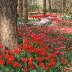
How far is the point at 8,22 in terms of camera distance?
7.84m

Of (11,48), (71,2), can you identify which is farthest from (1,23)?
(71,2)

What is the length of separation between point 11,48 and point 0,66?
55.7 inches

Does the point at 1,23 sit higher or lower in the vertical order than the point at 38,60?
higher

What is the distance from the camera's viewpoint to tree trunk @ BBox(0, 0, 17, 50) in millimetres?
7824

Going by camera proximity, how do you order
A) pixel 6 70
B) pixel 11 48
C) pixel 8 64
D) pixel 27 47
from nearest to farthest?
1. pixel 6 70
2. pixel 8 64
3. pixel 27 47
4. pixel 11 48

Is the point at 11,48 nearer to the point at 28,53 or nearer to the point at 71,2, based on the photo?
the point at 28,53

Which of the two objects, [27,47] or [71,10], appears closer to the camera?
[27,47]

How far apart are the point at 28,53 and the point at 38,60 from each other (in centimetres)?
42

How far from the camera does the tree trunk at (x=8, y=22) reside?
782 cm

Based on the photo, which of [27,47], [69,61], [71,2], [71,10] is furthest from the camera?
[71,2]

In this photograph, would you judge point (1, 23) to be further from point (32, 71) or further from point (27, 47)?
point (32, 71)

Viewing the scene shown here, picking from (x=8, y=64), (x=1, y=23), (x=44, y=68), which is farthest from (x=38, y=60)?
(x=1, y=23)

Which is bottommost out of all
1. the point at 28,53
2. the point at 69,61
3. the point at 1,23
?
the point at 69,61

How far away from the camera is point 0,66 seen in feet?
21.6
